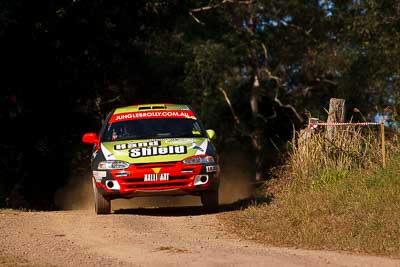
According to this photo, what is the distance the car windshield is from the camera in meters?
15.3

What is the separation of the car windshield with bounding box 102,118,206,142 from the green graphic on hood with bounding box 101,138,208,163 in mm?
447

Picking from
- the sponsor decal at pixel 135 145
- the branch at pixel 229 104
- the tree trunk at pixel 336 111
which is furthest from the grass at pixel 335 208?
the branch at pixel 229 104

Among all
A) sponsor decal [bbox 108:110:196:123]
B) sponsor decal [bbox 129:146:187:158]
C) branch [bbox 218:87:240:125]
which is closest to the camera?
sponsor decal [bbox 129:146:187:158]

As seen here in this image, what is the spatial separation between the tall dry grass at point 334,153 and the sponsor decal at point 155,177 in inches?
93.6

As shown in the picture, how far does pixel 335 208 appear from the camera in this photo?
1267cm

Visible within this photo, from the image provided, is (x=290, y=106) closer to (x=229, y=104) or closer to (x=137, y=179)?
(x=229, y=104)

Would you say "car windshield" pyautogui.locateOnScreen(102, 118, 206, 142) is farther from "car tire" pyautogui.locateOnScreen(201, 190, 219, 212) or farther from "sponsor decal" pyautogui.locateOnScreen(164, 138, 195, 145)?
"car tire" pyautogui.locateOnScreen(201, 190, 219, 212)

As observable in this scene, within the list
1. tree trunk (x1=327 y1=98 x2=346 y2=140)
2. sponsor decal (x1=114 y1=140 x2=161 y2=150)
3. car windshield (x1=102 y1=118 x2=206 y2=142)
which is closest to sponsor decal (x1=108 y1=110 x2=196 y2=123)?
car windshield (x1=102 y1=118 x2=206 y2=142)

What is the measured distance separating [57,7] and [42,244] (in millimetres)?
12171

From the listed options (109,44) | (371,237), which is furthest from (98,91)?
(371,237)

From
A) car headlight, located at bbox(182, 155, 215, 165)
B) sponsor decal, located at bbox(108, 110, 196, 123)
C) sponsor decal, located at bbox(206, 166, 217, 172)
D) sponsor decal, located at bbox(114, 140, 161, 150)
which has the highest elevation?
sponsor decal, located at bbox(108, 110, 196, 123)

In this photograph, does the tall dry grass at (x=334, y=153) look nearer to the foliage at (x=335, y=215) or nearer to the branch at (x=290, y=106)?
the foliage at (x=335, y=215)

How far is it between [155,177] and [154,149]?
0.45 m

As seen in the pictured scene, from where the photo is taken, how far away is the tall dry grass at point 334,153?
600 inches
